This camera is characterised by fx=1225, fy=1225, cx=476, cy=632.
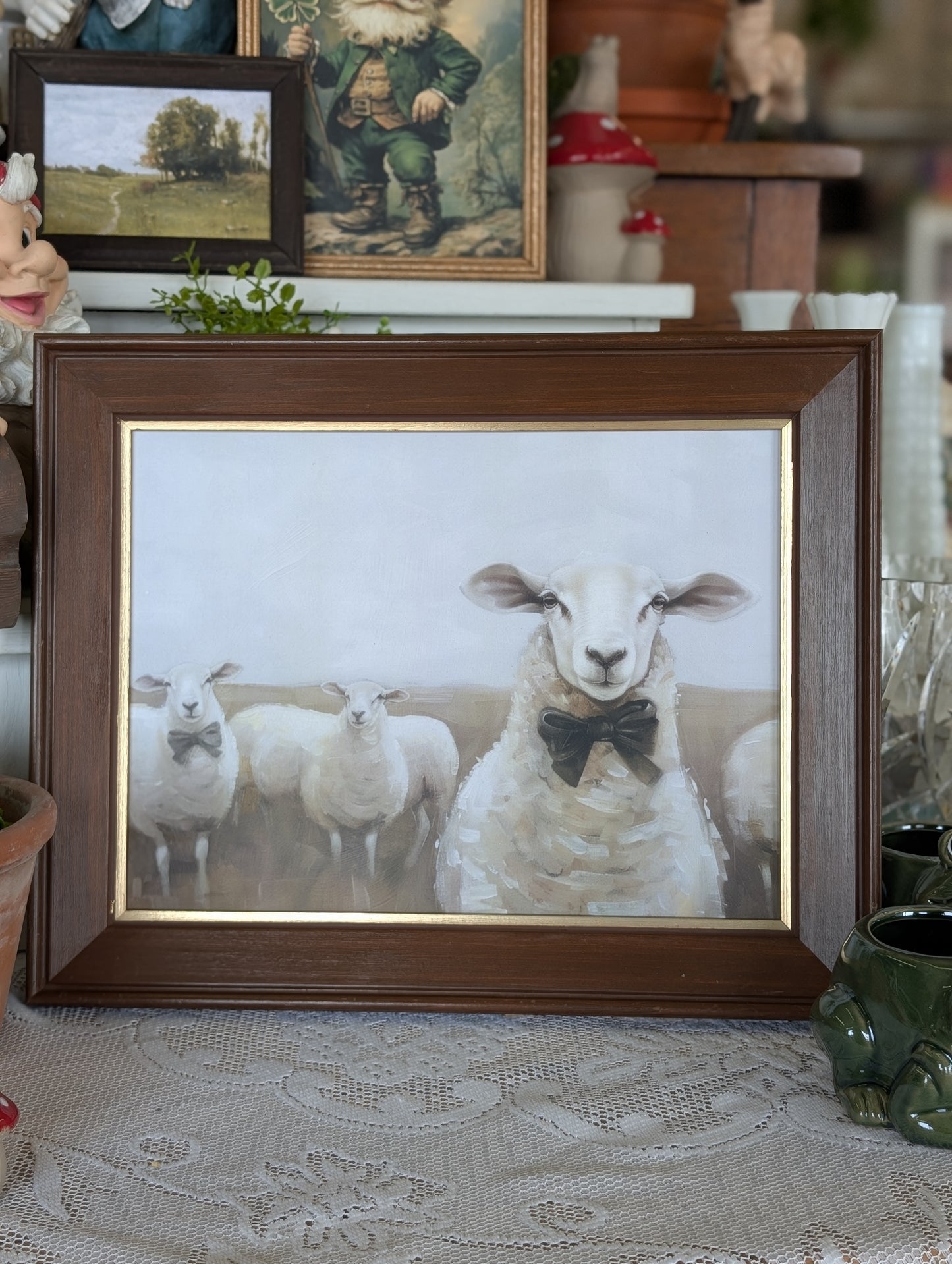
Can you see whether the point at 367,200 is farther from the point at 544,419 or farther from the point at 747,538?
the point at 747,538

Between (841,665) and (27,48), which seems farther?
(27,48)

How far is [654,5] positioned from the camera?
3.54ft

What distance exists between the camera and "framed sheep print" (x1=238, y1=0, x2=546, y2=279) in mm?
848

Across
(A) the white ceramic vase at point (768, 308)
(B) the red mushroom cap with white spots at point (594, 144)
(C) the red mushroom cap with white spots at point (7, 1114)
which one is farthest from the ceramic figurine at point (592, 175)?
(C) the red mushroom cap with white spots at point (7, 1114)

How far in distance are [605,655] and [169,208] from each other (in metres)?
0.43

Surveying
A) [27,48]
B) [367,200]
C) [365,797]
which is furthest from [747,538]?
[27,48]

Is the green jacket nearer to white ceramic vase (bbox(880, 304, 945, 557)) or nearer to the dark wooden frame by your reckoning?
the dark wooden frame

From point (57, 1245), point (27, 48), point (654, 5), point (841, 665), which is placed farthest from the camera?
point (654, 5)

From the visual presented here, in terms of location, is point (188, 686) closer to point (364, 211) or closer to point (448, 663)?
point (448, 663)

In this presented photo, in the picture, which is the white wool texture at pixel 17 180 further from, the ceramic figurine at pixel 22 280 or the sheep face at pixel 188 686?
the sheep face at pixel 188 686

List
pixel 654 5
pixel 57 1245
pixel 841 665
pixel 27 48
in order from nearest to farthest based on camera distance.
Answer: pixel 57 1245 → pixel 841 665 → pixel 27 48 → pixel 654 5

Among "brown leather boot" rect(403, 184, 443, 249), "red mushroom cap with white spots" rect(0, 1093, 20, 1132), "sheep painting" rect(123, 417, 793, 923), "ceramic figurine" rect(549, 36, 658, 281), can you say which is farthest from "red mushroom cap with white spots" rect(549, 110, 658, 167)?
"red mushroom cap with white spots" rect(0, 1093, 20, 1132)

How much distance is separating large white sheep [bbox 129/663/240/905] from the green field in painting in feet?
1.05

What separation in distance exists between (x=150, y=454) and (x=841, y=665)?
40 cm
